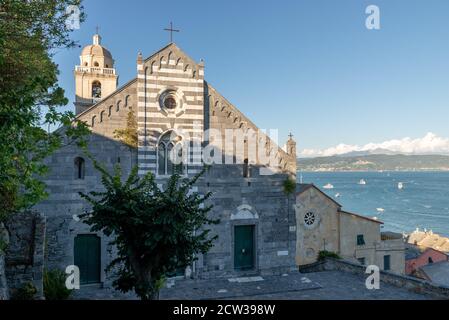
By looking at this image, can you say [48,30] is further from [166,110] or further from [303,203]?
[303,203]

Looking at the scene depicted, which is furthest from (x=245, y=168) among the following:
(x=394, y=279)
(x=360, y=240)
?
(x=360, y=240)

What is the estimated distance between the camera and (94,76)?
110 ft

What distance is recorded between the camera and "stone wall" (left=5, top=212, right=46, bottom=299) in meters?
10.8

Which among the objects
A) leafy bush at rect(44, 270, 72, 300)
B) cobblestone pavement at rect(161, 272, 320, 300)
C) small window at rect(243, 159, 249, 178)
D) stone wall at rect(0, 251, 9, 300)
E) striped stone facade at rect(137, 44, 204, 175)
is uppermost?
striped stone facade at rect(137, 44, 204, 175)

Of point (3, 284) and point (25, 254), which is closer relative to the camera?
point (3, 284)

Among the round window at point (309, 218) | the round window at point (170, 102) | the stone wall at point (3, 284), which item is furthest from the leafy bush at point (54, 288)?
the round window at point (309, 218)

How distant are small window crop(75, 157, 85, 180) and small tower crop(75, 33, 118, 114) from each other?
17.6 metres

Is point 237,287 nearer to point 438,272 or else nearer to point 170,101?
point 170,101

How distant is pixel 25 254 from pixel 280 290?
1124 cm

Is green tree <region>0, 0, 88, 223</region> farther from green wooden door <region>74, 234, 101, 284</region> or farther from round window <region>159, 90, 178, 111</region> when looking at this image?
round window <region>159, 90, 178, 111</region>

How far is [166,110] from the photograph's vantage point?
1823 centimetres

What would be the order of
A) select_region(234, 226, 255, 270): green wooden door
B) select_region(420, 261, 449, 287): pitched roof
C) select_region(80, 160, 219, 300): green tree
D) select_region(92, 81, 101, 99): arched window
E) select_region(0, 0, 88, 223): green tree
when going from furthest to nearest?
select_region(92, 81, 101, 99): arched window → select_region(420, 261, 449, 287): pitched roof → select_region(234, 226, 255, 270): green wooden door → select_region(80, 160, 219, 300): green tree → select_region(0, 0, 88, 223): green tree

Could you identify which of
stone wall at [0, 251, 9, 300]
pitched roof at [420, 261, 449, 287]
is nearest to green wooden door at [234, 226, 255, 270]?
stone wall at [0, 251, 9, 300]

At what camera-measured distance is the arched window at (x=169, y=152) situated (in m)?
18.0
